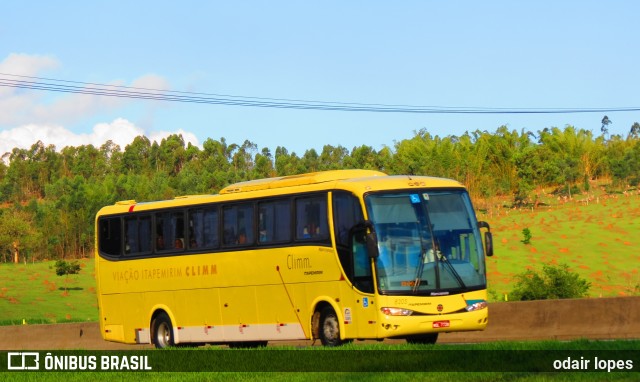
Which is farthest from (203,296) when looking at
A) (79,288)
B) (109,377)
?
(79,288)

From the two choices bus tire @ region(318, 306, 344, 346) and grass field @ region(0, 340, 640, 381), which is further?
bus tire @ region(318, 306, 344, 346)

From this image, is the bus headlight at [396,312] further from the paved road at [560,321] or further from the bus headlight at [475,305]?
the paved road at [560,321]

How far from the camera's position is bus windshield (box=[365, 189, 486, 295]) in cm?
2094

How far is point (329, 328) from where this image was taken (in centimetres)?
2228

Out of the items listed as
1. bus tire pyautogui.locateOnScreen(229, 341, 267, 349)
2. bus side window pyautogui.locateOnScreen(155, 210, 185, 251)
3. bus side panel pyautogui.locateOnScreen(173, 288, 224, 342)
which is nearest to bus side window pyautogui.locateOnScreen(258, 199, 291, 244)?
bus side panel pyautogui.locateOnScreen(173, 288, 224, 342)

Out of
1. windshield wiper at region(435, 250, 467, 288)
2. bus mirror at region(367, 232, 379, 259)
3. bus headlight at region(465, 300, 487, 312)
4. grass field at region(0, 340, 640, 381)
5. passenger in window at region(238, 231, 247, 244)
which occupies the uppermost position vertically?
passenger in window at region(238, 231, 247, 244)

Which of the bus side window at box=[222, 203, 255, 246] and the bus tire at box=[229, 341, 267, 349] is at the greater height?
the bus side window at box=[222, 203, 255, 246]

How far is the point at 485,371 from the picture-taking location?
13.5 meters

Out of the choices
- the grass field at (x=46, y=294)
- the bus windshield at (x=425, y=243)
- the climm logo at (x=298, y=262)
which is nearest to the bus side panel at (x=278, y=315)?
the climm logo at (x=298, y=262)

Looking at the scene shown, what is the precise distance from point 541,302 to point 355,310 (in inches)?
176

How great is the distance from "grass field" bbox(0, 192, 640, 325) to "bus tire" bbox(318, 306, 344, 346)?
41.2m

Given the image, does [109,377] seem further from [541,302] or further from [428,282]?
[541,302]

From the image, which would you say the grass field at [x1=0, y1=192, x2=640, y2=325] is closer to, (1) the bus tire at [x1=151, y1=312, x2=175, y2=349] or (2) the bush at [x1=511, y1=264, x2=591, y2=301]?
(2) the bush at [x1=511, y1=264, x2=591, y2=301]

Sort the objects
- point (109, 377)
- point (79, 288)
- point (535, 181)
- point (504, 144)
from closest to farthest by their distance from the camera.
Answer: point (109, 377) → point (79, 288) → point (535, 181) → point (504, 144)
